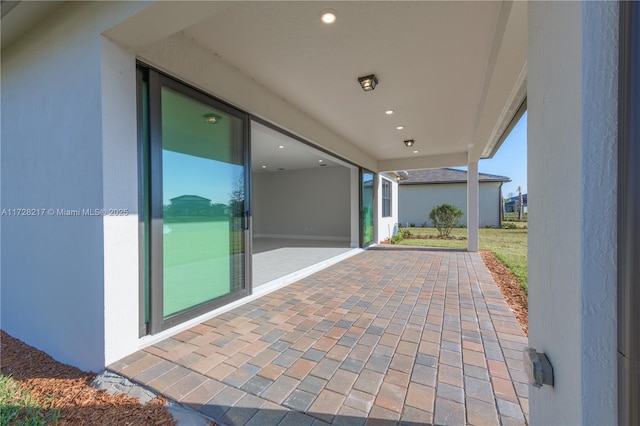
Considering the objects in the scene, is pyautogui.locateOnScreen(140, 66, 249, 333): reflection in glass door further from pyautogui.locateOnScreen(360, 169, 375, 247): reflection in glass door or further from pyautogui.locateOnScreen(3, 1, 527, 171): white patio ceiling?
pyautogui.locateOnScreen(360, 169, 375, 247): reflection in glass door

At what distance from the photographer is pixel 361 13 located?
2232 millimetres

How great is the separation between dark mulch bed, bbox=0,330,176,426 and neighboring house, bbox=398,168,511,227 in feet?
54.0

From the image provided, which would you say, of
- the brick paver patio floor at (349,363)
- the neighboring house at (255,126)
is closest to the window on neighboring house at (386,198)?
Answer: the neighboring house at (255,126)

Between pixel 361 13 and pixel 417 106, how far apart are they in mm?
2371

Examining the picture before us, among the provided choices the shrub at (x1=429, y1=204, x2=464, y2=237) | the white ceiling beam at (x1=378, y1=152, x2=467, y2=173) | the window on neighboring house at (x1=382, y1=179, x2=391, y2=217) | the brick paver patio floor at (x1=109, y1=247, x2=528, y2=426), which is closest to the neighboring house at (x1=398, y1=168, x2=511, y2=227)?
the window on neighboring house at (x1=382, y1=179, x2=391, y2=217)

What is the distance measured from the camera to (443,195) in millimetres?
17531

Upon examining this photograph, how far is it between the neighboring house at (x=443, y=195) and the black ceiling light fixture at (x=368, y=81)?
13.9 metres

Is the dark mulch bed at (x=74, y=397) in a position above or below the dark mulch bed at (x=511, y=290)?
below

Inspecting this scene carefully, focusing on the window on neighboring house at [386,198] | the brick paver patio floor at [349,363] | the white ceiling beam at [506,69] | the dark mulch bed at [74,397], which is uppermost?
Answer: the white ceiling beam at [506,69]

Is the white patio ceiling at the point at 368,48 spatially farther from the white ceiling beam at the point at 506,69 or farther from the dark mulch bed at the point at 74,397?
the dark mulch bed at the point at 74,397

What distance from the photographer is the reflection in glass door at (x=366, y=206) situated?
7.93 metres

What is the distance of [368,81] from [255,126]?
1584mm

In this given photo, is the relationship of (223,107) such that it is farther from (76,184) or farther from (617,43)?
(617,43)

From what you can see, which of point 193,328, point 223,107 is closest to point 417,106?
point 223,107
